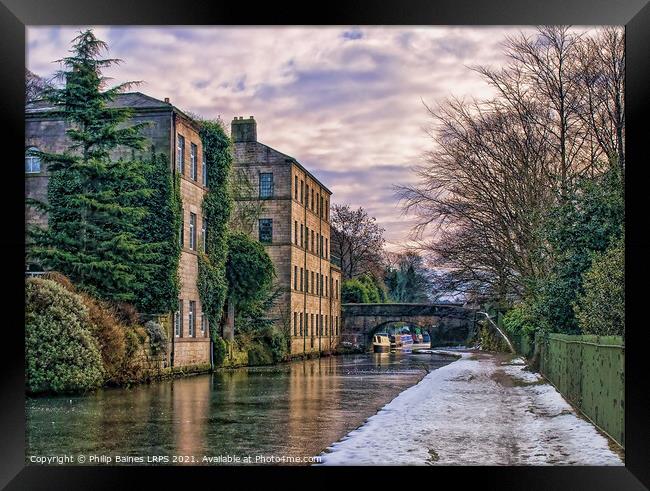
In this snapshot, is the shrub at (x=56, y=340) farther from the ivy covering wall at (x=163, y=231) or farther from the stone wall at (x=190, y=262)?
the stone wall at (x=190, y=262)

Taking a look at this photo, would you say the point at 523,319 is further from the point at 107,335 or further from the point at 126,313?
the point at 107,335

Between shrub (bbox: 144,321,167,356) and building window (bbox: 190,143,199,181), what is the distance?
5801 mm

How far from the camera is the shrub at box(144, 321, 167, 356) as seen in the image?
2247 centimetres

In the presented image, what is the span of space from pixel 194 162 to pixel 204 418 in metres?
14.4

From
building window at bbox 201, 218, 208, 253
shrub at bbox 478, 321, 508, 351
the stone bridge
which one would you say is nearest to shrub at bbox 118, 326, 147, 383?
building window at bbox 201, 218, 208, 253

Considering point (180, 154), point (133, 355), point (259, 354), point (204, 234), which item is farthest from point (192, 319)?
point (259, 354)

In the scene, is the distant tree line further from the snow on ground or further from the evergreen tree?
the evergreen tree

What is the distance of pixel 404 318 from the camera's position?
53.1 m

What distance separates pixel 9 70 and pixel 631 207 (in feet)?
22.0

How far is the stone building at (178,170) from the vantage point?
24.6 meters

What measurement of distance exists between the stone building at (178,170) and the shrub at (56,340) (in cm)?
620
